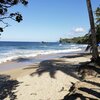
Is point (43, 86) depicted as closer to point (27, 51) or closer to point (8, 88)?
point (8, 88)

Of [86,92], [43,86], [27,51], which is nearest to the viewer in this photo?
[86,92]

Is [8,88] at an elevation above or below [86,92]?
below

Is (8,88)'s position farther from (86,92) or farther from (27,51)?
(27,51)

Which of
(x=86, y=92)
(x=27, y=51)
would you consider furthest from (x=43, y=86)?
(x=27, y=51)

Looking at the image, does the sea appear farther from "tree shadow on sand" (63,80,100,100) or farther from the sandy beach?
"tree shadow on sand" (63,80,100,100)

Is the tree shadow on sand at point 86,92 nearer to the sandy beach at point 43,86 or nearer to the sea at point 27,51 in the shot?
the sandy beach at point 43,86

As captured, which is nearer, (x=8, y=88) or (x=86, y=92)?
(x=86, y=92)

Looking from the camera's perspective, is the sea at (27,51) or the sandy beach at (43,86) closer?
A: the sandy beach at (43,86)

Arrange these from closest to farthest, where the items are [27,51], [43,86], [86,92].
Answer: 1. [86,92]
2. [43,86]
3. [27,51]

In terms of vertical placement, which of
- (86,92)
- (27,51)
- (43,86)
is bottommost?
(27,51)

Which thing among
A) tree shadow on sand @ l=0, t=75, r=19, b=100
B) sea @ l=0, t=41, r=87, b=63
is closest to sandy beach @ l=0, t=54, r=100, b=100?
tree shadow on sand @ l=0, t=75, r=19, b=100

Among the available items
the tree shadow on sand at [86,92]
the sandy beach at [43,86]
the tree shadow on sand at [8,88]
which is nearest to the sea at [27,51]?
the sandy beach at [43,86]

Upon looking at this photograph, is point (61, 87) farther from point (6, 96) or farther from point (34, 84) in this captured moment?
point (6, 96)

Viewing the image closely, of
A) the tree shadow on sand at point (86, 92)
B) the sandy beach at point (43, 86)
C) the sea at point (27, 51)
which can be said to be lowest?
the sea at point (27, 51)
